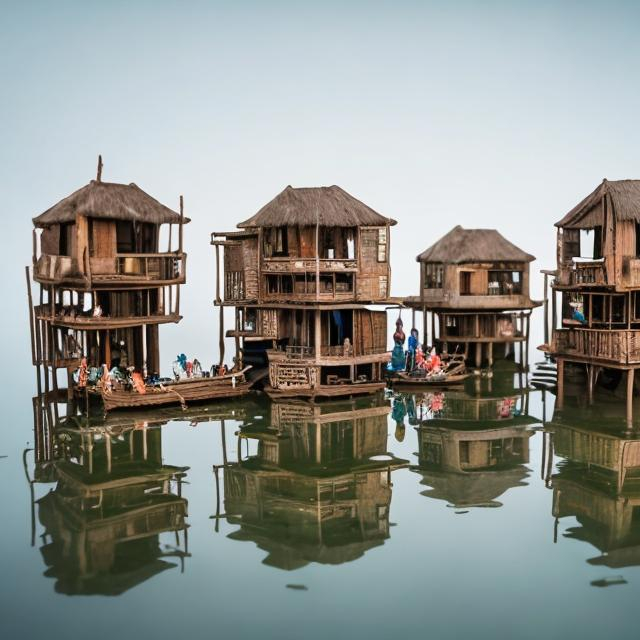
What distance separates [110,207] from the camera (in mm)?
32844

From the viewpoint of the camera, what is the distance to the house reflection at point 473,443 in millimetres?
22397

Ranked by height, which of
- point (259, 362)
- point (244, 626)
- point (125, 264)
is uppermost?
point (125, 264)

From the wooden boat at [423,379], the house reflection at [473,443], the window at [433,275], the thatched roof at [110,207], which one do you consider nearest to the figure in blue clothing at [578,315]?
the house reflection at [473,443]

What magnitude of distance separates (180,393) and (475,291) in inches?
658

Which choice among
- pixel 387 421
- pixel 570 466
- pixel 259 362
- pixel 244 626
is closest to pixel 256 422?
pixel 387 421

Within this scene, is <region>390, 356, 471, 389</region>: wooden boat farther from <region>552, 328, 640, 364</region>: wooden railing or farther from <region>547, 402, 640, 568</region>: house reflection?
<region>547, 402, 640, 568</region>: house reflection

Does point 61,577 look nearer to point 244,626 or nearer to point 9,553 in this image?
point 9,553

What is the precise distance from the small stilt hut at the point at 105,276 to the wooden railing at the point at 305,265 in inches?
143

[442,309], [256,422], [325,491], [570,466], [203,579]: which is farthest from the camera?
[442,309]

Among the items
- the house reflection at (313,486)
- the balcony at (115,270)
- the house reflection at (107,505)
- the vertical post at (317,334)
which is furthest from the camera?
the vertical post at (317,334)

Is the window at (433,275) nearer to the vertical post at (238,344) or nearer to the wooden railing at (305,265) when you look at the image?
the wooden railing at (305,265)

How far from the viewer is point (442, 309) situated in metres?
41.8

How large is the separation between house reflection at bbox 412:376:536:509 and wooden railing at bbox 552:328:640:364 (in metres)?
2.82

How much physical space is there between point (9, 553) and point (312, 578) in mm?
6396
